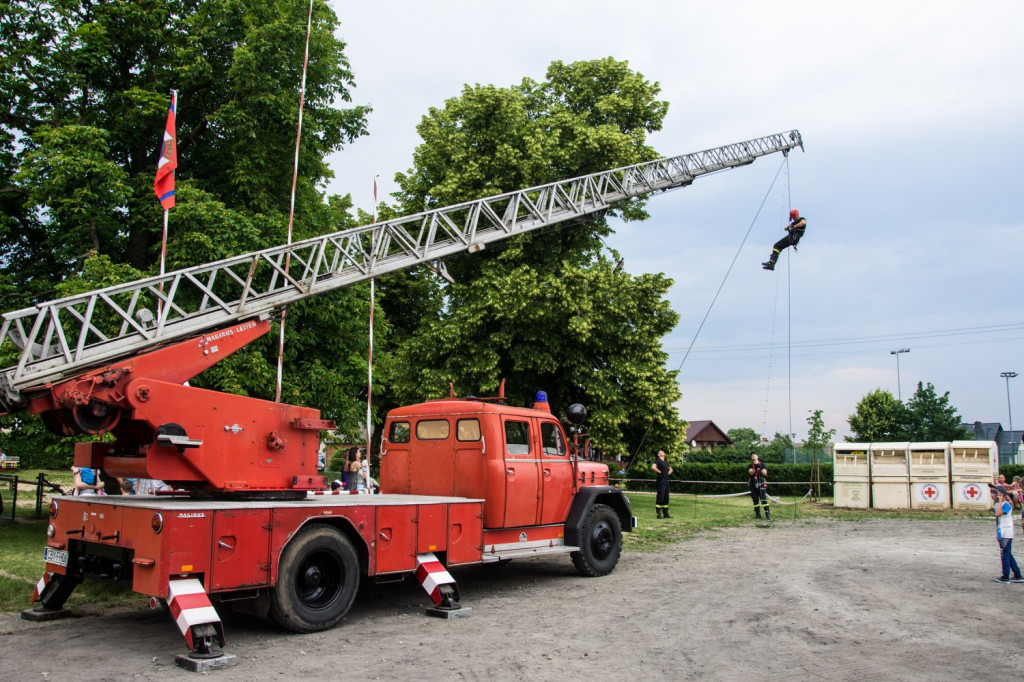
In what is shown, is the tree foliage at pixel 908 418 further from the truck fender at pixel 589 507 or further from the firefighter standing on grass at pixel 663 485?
the truck fender at pixel 589 507

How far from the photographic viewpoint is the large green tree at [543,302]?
2347cm

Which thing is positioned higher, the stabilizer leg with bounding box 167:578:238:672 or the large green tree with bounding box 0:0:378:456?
the large green tree with bounding box 0:0:378:456

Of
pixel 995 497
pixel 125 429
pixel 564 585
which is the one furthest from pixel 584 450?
pixel 125 429

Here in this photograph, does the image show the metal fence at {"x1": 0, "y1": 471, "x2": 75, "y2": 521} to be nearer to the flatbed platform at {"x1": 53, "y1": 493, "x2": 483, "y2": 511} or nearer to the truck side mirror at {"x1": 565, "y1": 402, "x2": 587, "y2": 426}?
the flatbed platform at {"x1": 53, "y1": 493, "x2": 483, "y2": 511}

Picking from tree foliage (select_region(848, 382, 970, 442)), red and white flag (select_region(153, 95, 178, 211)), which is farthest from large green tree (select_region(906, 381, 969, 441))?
red and white flag (select_region(153, 95, 178, 211))

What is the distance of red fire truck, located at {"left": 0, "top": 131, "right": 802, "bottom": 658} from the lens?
739 centimetres

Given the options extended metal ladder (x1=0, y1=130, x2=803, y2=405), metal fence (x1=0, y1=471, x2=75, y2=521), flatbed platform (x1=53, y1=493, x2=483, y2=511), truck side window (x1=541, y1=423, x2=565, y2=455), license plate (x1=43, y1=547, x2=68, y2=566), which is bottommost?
metal fence (x1=0, y1=471, x2=75, y2=521)

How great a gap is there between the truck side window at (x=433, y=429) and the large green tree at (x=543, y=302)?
11477mm

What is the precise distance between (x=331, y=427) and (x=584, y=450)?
500cm

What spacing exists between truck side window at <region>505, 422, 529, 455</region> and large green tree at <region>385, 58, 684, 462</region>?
11657 millimetres

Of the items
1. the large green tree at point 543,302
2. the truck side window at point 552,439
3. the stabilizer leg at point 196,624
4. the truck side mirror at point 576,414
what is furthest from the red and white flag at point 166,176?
the large green tree at point 543,302

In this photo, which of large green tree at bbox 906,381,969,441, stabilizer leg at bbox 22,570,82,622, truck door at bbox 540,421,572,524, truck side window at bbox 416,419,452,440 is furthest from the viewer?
large green tree at bbox 906,381,969,441

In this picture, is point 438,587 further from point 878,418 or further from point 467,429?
point 878,418

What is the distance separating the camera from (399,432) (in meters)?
11.9
